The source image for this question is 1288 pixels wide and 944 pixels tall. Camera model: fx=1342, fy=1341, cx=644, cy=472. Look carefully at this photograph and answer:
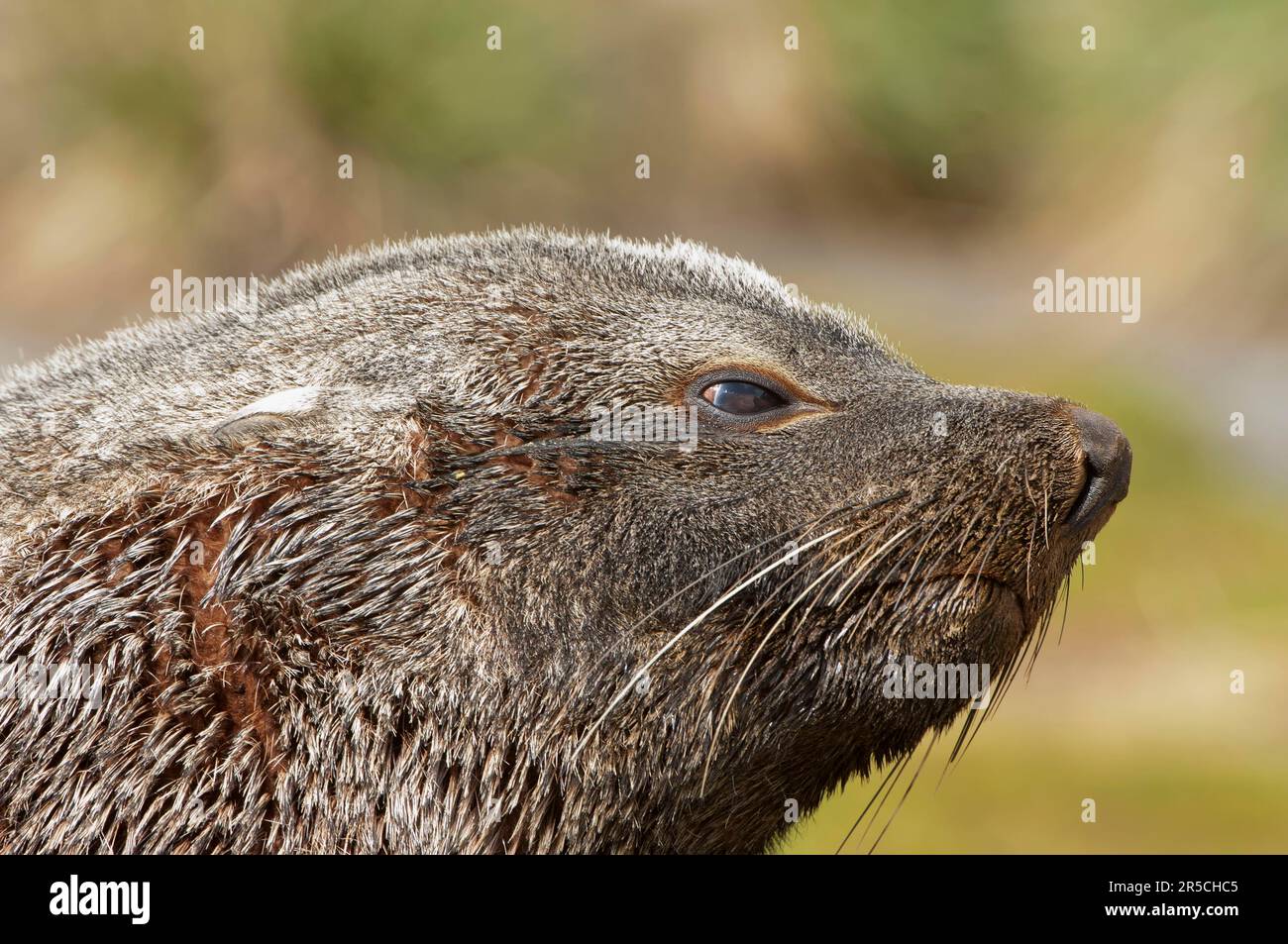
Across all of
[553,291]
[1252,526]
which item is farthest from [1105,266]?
[553,291]

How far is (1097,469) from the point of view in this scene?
4391mm

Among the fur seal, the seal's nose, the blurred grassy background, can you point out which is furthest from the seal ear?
the blurred grassy background

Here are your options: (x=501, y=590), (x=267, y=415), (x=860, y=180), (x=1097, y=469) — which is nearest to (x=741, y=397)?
(x=501, y=590)

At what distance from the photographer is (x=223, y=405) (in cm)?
443

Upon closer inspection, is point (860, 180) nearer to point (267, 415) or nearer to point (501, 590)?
point (267, 415)

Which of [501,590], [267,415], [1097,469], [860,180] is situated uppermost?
[860,180]

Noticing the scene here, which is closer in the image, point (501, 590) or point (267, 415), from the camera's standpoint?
point (501, 590)

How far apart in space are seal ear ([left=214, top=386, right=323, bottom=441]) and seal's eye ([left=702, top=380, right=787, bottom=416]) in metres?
1.29

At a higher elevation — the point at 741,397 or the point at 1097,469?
the point at 741,397

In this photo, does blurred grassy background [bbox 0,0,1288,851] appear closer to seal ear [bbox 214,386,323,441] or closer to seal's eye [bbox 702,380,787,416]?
seal's eye [bbox 702,380,787,416]

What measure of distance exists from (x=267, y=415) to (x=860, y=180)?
15172 millimetres

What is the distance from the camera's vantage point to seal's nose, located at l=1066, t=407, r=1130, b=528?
172 inches

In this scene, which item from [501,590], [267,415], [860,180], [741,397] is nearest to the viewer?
[501,590]

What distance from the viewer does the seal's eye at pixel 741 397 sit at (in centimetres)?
444
